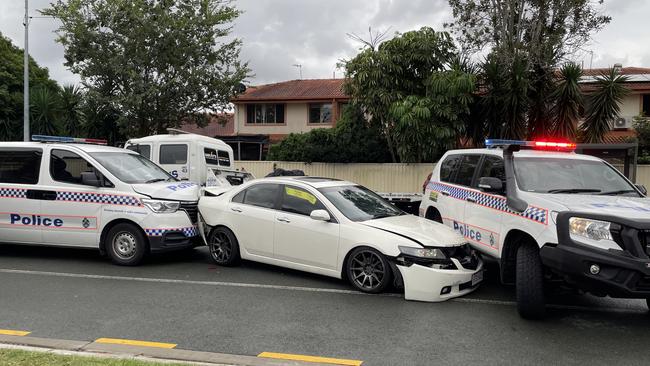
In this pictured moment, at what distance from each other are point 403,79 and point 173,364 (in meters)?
14.4

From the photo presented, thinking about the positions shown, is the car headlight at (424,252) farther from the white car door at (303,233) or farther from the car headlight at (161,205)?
the car headlight at (161,205)

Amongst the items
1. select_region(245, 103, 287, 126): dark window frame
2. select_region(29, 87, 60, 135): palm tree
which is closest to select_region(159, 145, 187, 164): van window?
select_region(29, 87, 60, 135): palm tree

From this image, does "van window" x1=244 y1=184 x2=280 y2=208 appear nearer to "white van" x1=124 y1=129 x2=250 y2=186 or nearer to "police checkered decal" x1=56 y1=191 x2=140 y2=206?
"police checkered decal" x1=56 y1=191 x2=140 y2=206

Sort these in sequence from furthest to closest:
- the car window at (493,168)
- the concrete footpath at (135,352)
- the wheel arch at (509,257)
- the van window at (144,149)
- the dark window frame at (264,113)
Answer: the dark window frame at (264,113)
the van window at (144,149)
the car window at (493,168)
the wheel arch at (509,257)
the concrete footpath at (135,352)

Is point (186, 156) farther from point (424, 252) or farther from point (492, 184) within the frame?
point (492, 184)

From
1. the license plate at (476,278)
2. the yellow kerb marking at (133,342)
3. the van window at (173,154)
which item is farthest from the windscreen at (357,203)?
the van window at (173,154)

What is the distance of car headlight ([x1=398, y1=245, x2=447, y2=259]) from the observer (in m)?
6.04

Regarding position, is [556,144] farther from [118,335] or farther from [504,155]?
[118,335]

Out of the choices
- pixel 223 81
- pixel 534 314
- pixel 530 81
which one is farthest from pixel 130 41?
pixel 534 314

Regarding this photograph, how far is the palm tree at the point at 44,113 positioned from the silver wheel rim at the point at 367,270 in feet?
68.8

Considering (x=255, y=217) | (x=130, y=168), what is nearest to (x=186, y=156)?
(x=130, y=168)

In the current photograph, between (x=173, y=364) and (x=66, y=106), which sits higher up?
(x=66, y=106)

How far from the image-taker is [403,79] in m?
17.0

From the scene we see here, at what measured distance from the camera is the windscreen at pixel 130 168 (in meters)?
8.16
